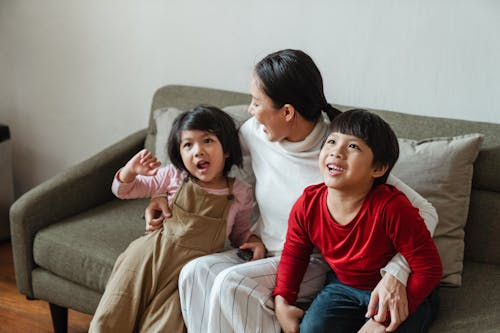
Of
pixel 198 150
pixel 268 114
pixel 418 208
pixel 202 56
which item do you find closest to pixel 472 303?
pixel 418 208

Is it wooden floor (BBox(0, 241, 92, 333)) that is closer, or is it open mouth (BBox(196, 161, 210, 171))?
open mouth (BBox(196, 161, 210, 171))

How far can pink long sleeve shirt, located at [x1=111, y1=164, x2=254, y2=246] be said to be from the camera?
6.44 ft

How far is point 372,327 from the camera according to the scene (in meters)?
1.59

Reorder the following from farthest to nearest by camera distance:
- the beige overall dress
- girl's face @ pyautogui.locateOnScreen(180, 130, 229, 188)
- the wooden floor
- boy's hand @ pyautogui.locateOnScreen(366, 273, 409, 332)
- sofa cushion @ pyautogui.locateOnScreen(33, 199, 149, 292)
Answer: the wooden floor < sofa cushion @ pyautogui.locateOnScreen(33, 199, 149, 292) < girl's face @ pyautogui.locateOnScreen(180, 130, 229, 188) < the beige overall dress < boy's hand @ pyautogui.locateOnScreen(366, 273, 409, 332)

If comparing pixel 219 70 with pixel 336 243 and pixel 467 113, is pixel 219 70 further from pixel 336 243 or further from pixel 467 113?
pixel 336 243

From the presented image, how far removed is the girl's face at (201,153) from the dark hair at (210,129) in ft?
0.06

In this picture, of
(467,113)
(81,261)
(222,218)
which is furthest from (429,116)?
(81,261)

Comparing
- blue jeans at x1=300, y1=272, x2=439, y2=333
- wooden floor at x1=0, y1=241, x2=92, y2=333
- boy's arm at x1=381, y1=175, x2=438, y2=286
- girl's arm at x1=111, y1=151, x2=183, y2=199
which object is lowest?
wooden floor at x1=0, y1=241, x2=92, y2=333

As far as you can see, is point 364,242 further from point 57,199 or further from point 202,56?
point 202,56

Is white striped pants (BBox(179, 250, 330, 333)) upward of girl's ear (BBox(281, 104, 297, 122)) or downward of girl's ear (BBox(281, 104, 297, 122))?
downward

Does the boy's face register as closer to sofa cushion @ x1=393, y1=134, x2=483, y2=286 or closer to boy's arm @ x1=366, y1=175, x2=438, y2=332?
boy's arm @ x1=366, y1=175, x2=438, y2=332

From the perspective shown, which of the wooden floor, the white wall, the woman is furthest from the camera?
the wooden floor

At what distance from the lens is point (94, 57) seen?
2.97m

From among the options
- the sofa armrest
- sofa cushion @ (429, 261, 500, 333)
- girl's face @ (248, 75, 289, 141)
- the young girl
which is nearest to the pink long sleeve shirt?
the young girl
